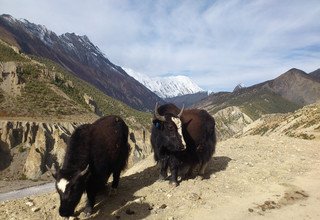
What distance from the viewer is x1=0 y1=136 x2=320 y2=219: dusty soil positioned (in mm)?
11789

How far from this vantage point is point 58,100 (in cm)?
9694

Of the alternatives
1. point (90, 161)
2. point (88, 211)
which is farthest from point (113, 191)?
point (90, 161)

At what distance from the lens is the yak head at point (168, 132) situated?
1377 cm

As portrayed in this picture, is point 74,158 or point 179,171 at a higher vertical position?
point 74,158

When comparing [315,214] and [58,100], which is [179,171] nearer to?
[315,214]

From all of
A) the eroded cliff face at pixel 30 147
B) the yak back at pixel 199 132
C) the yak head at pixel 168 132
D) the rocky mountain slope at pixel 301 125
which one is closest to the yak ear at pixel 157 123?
the yak head at pixel 168 132

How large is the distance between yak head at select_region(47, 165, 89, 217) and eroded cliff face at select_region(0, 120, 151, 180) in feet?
187

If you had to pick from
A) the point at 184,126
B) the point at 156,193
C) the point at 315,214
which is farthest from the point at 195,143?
the point at 315,214

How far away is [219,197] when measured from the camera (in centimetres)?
1305

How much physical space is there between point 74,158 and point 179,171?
4230 millimetres

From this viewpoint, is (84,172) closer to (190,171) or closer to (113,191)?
(113,191)

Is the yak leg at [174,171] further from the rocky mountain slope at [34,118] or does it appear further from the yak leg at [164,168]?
the rocky mountain slope at [34,118]

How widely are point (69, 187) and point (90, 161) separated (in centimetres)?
142

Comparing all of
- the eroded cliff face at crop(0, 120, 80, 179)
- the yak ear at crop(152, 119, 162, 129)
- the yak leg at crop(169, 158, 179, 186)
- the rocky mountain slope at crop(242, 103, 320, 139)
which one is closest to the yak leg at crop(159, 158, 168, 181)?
the yak leg at crop(169, 158, 179, 186)
